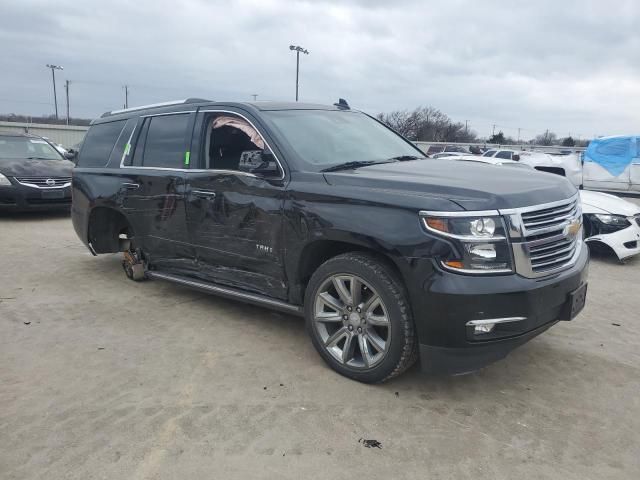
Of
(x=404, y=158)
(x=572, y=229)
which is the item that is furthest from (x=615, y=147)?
(x=572, y=229)

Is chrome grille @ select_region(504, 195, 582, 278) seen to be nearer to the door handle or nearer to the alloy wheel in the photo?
the alloy wheel

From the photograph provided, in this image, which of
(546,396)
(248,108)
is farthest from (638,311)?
(248,108)

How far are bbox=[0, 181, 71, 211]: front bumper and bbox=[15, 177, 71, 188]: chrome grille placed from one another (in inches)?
3.7

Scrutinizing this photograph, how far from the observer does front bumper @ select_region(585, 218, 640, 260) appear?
7125mm

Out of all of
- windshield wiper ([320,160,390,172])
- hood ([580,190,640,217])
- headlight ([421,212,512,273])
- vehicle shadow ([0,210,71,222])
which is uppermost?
windshield wiper ([320,160,390,172])

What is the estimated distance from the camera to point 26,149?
1115 cm

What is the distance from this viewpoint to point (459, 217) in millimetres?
3004

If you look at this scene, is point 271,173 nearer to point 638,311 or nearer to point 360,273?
point 360,273

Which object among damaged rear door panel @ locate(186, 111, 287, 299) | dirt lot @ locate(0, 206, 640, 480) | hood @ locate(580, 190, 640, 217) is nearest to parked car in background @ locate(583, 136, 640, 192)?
hood @ locate(580, 190, 640, 217)

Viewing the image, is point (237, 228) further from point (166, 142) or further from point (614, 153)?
point (614, 153)

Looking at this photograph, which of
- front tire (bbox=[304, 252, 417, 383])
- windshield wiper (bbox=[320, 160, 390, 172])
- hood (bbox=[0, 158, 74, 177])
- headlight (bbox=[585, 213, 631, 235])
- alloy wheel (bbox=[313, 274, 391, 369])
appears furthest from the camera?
hood (bbox=[0, 158, 74, 177])

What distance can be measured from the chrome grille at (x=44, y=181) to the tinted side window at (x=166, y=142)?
6037 mm

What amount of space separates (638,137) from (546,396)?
14.0m

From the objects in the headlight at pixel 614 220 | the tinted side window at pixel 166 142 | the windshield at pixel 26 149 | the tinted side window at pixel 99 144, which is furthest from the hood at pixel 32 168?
the headlight at pixel 614 220
